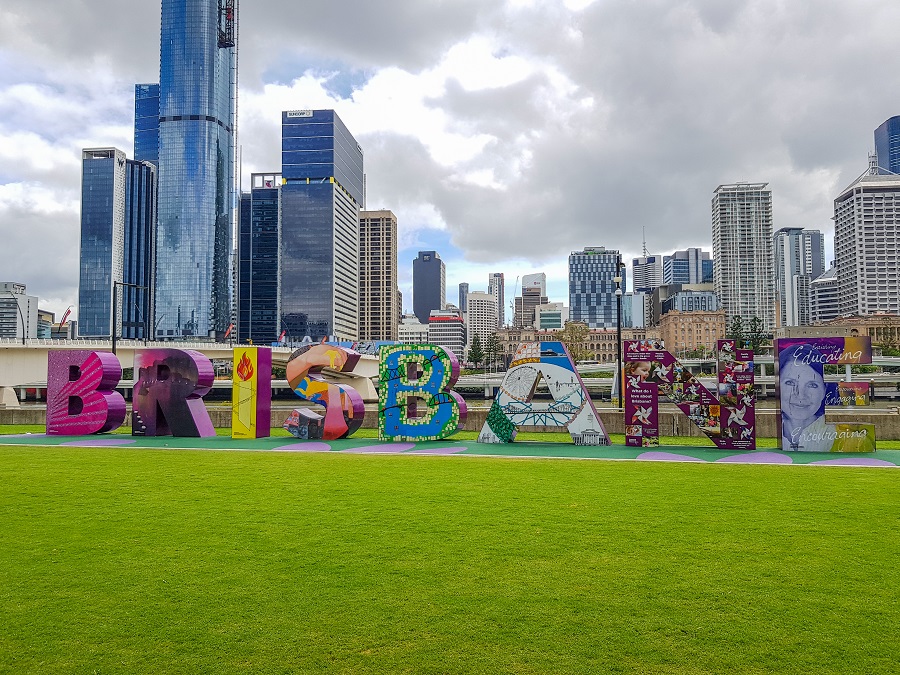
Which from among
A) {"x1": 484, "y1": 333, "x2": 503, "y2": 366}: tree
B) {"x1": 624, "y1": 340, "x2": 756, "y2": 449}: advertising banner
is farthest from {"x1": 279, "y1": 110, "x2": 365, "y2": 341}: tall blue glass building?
{"x1": 624, "y1": 340, "x2": 756, "y2": 449}: advertising banner

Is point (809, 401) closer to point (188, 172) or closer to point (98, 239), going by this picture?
point (188, 172)

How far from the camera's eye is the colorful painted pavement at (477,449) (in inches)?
722

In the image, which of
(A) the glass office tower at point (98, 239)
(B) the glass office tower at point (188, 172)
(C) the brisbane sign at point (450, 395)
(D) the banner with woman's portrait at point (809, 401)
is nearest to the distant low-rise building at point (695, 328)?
(B) the glass office tower at point (188, 172)

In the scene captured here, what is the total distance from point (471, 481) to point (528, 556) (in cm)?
574

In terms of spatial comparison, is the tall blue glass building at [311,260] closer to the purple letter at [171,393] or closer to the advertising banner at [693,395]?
the purple letter at [171,393]

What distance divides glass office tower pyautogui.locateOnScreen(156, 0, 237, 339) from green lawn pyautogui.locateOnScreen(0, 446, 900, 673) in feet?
576

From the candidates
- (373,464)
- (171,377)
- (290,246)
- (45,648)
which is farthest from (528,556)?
(290,246)

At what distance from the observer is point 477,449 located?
21.2 meters

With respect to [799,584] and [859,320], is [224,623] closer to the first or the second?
[799,584]

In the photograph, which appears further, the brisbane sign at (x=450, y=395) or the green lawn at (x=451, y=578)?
the brisbane sign at (x=450, y=395)

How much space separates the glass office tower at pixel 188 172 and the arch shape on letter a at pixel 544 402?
169320 mm

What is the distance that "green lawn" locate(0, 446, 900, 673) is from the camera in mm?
5672

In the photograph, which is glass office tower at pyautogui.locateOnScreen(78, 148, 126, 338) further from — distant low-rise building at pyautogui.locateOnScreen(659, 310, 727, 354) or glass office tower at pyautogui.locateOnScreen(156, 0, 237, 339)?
distant low-rise building at pyautogui.locateOnScreen(659, 310, 727, 354)

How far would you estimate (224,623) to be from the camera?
6.30 m
